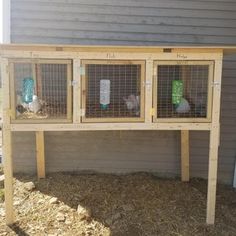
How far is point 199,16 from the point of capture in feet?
15.3

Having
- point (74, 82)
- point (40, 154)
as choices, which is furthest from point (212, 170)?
point (40, 154)

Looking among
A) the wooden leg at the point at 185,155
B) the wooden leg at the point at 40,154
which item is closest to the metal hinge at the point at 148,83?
the wooden leg at the point at 185,155

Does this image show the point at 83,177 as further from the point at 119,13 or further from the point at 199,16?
the point at 199,16

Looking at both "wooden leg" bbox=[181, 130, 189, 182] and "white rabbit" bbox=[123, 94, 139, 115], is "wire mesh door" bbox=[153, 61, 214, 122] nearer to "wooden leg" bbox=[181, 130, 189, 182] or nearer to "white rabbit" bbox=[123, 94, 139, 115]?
"white rabbit" bbox=[123, 94, 139, 115]

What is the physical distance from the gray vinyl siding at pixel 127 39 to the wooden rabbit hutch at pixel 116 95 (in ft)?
2.75

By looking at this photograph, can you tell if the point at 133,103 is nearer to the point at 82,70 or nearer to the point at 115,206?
the point at 82,70

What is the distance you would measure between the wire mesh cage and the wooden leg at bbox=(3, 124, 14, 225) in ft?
0.66

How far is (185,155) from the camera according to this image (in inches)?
188

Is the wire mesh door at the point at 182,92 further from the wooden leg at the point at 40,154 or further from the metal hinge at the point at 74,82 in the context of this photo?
the wooden leg at the point at 40,154

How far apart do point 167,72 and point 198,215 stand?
152cm

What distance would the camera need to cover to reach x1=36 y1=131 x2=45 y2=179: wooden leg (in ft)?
15.1

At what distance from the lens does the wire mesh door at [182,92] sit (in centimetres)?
365

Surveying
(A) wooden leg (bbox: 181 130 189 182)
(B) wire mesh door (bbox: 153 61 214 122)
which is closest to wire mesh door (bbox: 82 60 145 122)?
(B) wire mesh door (bbox: 153 61 214 122)

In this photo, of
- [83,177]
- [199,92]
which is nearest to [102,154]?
[83,177]
